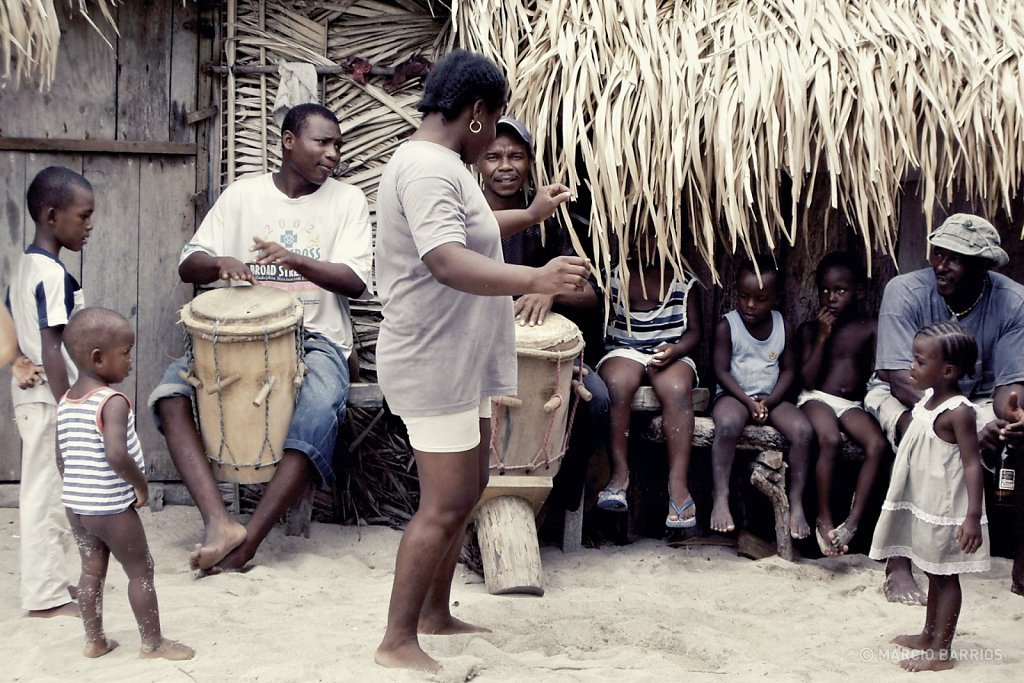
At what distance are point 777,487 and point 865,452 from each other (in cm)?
40

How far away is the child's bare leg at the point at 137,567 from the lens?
3109mm

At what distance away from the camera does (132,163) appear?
525 cm

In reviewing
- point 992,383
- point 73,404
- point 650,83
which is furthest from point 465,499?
point 992,383

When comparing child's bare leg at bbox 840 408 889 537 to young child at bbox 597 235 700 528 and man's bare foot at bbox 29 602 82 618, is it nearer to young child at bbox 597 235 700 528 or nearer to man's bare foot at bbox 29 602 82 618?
young child at bbox 597 235 700 528

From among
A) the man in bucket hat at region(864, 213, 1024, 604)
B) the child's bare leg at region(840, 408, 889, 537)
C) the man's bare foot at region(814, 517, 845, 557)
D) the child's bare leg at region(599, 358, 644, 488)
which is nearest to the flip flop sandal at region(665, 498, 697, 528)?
the child's bare leg at region(599, 358, 644, 488)

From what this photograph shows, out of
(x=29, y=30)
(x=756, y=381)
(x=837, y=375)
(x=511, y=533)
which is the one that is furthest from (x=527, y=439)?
(x=29, y=30)

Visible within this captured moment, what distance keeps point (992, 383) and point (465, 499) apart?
8.73ft

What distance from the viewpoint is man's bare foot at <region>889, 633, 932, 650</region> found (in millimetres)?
3539

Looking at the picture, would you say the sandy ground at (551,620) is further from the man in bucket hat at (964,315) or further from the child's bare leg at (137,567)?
the man in bucket hat at (964,315)

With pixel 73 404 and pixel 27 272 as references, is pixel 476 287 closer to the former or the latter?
pixel 73 404

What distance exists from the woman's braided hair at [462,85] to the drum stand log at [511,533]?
5.68ft

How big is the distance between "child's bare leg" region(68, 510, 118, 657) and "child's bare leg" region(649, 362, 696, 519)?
237 centimetres

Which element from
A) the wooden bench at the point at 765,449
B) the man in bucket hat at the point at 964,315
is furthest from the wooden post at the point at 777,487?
the man in bucket hat at the point at 964,315

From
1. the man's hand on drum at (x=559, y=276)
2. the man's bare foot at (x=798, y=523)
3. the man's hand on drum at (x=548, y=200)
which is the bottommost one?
the man's bare foot at (x=798, y=523)
